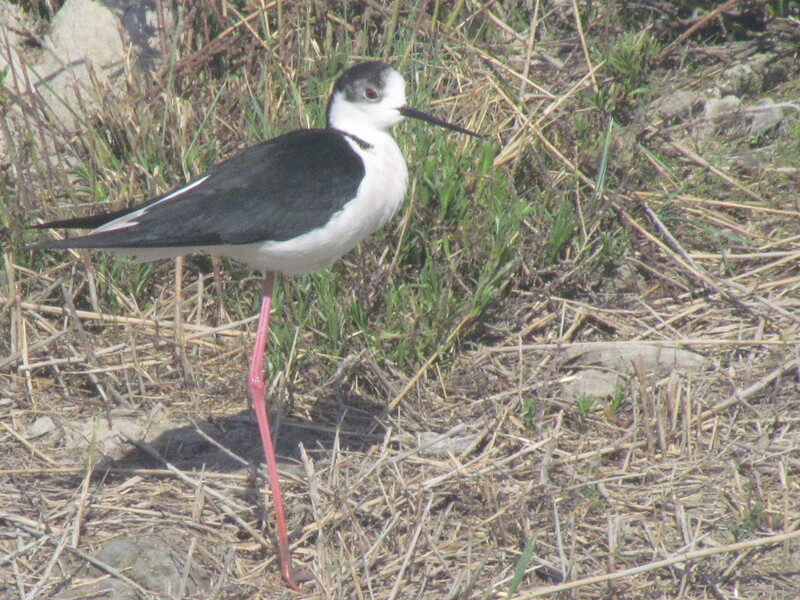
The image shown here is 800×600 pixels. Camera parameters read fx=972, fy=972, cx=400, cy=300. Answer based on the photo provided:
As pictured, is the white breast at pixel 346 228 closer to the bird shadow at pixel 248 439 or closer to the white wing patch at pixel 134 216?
the white wing patch at pixel 134 216

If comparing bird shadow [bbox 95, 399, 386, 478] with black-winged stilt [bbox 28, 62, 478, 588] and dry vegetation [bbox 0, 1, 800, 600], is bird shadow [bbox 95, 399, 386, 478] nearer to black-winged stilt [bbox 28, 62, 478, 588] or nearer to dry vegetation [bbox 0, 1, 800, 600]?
dry vegetation [bbox 0, 1, 800, 600]

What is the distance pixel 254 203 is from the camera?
8.51 feet

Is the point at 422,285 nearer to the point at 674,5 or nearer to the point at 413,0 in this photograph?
the point at 413,0

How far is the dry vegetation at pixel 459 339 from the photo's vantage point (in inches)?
99.0

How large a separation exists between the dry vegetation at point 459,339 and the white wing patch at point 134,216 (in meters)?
0.58

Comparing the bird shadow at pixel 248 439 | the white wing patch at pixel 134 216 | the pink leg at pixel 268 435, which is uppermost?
the white wing patch at pixel 134 216

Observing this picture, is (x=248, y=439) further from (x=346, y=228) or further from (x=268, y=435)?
(x=346, y=228)

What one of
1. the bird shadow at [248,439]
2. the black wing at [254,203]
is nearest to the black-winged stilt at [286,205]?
the black wing at [254,203]

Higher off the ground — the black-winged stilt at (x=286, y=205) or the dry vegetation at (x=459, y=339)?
the black-winged stilt at (x=286, y=205)

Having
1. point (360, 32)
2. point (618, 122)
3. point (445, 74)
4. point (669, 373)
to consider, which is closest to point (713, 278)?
point (669, 373)

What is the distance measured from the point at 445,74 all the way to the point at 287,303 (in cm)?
118

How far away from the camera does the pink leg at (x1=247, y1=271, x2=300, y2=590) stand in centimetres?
254

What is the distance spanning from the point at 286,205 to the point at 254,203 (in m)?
0.08

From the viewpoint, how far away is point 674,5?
4.09 m
